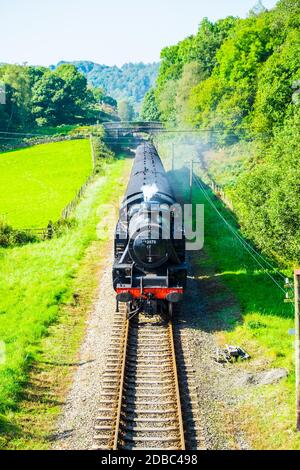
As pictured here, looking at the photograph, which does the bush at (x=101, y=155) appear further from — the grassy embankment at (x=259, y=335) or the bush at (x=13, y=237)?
the grassy embankment at (x=259, y=335)

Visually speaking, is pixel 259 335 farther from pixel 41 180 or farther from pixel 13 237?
pixel 41 180

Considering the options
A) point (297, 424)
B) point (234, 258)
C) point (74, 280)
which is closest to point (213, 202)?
point (234, 258)

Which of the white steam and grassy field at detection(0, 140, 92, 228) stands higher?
the white steam

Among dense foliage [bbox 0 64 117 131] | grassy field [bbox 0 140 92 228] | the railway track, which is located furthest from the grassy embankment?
dense foliage [bbox 0 64 117 131]

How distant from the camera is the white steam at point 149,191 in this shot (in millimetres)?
19281

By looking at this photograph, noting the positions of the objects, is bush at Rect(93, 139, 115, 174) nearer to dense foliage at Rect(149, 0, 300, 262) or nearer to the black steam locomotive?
dense foliage at Rect(149, 0, 300, 262)

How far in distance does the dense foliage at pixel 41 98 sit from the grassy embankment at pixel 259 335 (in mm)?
70994

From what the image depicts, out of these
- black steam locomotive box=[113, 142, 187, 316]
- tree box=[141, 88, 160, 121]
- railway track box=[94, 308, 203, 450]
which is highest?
tree box=[141, 88, 160, 121]

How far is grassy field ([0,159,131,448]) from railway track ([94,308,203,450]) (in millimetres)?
1608

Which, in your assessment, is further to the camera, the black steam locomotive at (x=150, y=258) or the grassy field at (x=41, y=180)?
the grassy field at (x=41, y=180)

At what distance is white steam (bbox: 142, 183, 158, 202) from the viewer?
19.3 meters

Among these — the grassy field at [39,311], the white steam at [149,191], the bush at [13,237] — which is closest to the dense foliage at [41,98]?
the bush at [13,237]
